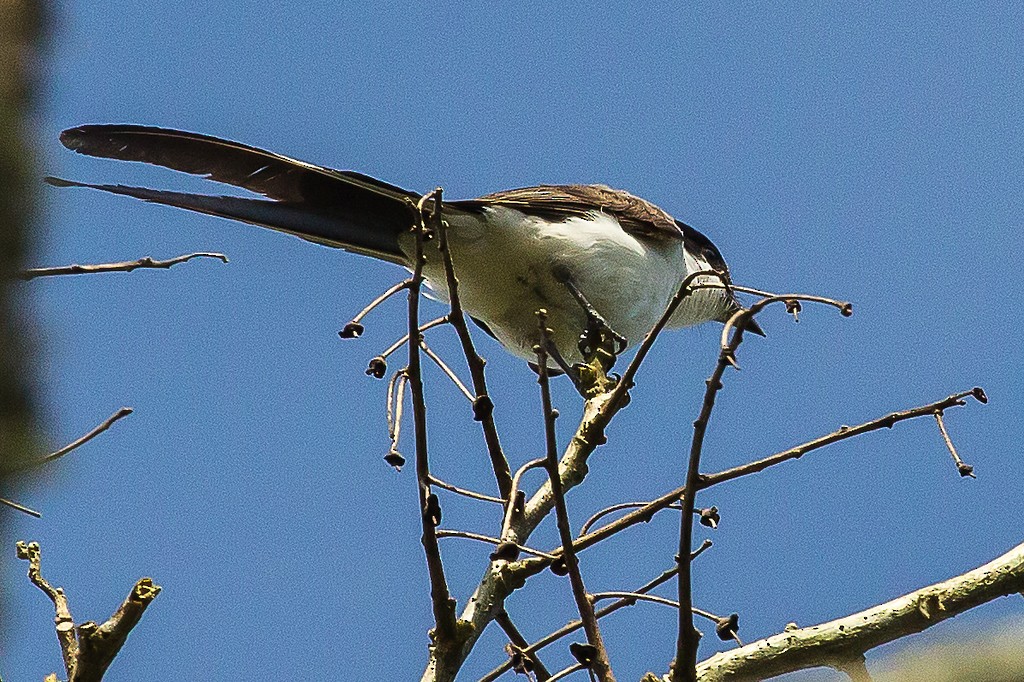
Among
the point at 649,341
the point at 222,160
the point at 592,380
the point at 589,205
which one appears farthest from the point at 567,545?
the point at 589,205

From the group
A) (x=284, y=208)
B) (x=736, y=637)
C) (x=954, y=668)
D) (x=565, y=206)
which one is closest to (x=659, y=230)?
(x=565, y=206)

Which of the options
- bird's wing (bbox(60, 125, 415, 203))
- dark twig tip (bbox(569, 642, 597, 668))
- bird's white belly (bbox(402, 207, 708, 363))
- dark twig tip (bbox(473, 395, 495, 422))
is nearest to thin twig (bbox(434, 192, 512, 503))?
dark twig tip (bbox(473, 395, 495, 422))

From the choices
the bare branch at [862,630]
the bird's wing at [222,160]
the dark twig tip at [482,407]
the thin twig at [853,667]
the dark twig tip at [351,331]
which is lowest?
the thin twig at [853,667]

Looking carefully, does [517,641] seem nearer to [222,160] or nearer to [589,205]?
[222,160]

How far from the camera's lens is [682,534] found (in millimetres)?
1923

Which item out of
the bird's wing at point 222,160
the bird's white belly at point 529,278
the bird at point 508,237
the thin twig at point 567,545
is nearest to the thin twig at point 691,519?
the thin twig at point 567,545

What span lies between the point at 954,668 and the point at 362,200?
3.65 m

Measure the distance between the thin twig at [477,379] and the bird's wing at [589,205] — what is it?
7.45ft

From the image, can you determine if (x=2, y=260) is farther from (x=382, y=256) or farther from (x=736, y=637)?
(x=382, y=256)

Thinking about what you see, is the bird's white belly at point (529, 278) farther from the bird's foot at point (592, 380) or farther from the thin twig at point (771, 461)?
the thin twig at point (771, 461)

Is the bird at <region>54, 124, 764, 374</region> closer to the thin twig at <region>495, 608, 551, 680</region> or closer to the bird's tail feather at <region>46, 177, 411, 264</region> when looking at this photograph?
the bird's tail feather at <region>46, 177, 411, 264</region>

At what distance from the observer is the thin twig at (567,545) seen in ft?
6.49

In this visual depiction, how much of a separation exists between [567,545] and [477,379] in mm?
623

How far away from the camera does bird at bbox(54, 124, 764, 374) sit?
360 centimetres
